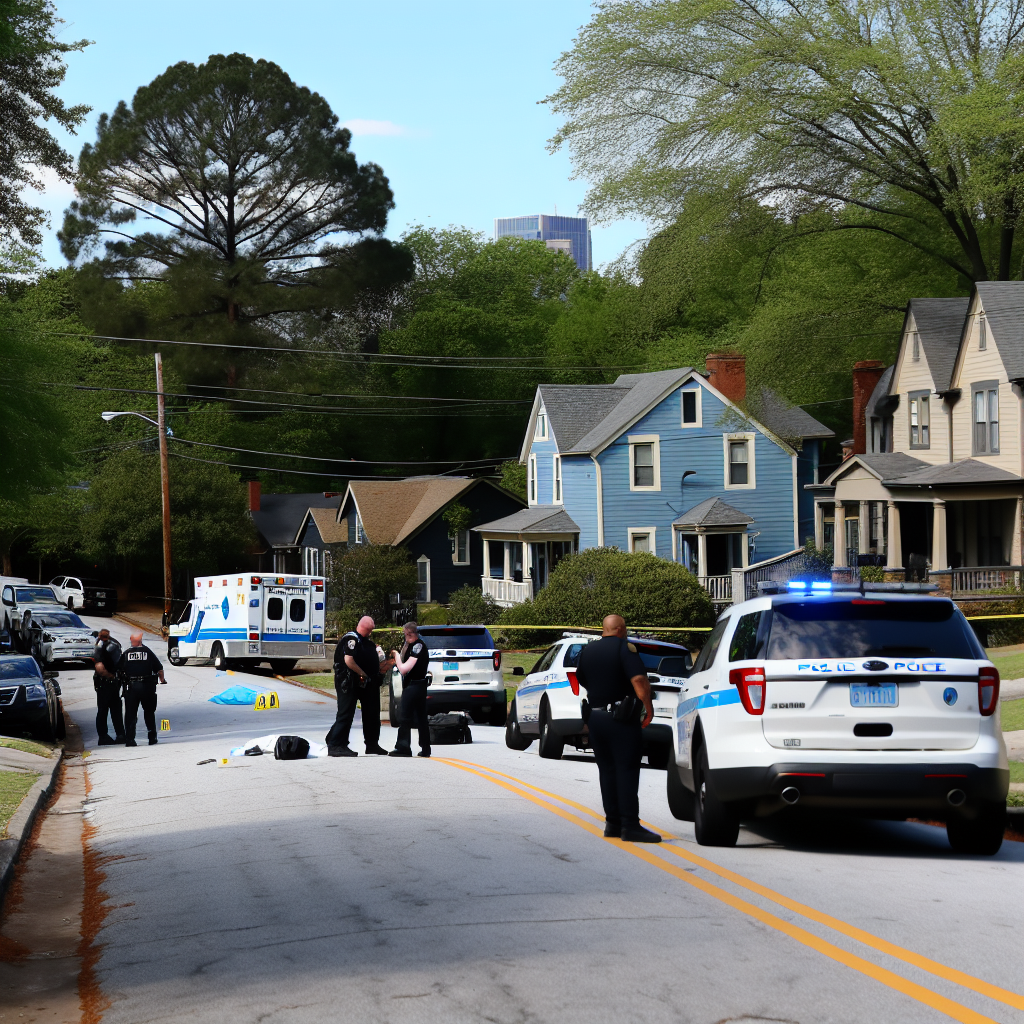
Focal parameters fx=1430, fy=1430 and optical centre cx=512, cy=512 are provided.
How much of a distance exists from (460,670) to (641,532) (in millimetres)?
28829

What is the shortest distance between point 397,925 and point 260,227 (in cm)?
7498

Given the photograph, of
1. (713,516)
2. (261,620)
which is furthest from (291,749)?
(713,516)

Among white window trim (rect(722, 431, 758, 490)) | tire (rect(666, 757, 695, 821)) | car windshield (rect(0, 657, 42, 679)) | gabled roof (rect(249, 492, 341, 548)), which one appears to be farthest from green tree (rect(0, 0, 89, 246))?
gabled roof (rect(249, 492, 341, 548))

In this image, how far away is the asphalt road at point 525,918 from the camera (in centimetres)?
626

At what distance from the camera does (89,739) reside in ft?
82.7

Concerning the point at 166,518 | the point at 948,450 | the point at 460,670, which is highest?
the point at 948,450

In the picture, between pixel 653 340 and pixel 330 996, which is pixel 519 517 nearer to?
pixel 653 340

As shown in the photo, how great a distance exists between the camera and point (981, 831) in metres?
10.2

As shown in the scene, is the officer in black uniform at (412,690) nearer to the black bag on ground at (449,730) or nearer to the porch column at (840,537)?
the black bag on ground at (449,730)

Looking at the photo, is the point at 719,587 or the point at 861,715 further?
the point at 719,587

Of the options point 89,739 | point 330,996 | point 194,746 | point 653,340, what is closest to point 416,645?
A: point 194,746

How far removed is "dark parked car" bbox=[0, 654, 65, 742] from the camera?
23.3 m

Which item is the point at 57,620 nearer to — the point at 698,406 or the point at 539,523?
the point at 539,523

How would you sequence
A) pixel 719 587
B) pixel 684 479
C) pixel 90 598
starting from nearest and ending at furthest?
pixel 719 587 → pixel 684 479 → pixel 90 598
